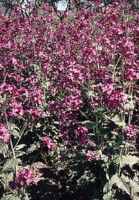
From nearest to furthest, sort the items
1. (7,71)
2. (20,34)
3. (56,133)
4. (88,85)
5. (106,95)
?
(106,95)
(88,85)
(56,133)
(7,71)
(20,34)

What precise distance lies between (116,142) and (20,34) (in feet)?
13.4

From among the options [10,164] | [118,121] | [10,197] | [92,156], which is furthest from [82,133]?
[10,197]

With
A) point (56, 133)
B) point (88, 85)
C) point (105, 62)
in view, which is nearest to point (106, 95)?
point (88, 85)

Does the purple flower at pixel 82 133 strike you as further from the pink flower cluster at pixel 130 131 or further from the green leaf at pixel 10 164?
the green leaf at pixel 10 164

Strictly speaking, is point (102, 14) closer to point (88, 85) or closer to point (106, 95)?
point (88, 85)

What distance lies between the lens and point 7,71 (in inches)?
313

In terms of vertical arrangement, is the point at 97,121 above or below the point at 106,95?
below

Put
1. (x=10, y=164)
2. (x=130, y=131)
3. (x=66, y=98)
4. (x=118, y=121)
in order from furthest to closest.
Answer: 1. (x=66, y=98)
2. (x=118, y=121)
3. (x=10, y=164)
4. (x=130, y=131)

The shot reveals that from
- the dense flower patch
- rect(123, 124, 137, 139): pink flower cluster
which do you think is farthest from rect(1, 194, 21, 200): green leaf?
rect(123, 124, 137, 139): pink flower cluster

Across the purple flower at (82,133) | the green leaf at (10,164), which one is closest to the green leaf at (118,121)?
the purple flower at (82,133)

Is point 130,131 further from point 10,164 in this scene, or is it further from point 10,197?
point 10,197

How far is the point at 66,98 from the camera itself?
19.2ft

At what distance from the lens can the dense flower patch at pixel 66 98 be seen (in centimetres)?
559

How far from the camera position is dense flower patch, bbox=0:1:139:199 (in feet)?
18.3
